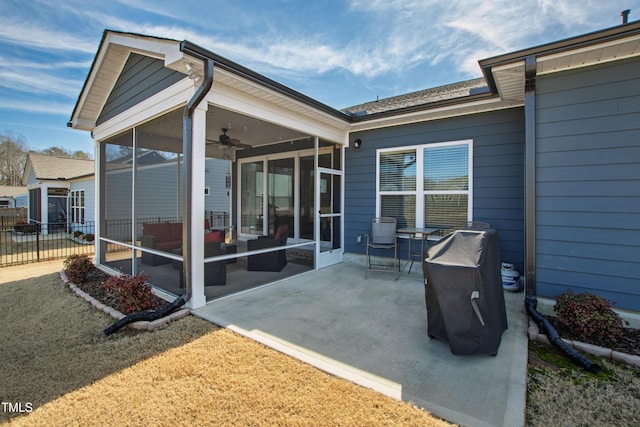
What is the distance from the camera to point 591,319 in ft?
8.77

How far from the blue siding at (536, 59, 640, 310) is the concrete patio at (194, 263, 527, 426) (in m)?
0.84

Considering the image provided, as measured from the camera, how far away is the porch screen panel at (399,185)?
212 inches

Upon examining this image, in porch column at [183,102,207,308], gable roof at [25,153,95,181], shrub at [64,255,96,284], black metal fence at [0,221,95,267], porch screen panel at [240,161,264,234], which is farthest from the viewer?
gable roof at [25,153,95,181]

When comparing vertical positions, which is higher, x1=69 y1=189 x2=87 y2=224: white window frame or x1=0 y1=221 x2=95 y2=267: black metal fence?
x1=69 y1=189 x2=87 y2=224: white window frame

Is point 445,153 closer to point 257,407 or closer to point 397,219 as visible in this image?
point 397,219

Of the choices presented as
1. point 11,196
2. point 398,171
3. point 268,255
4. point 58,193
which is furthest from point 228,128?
point 11,196

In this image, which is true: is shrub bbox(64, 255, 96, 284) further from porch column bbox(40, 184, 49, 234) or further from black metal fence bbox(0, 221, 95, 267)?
porch column bbox(40, 184, 49, 234)

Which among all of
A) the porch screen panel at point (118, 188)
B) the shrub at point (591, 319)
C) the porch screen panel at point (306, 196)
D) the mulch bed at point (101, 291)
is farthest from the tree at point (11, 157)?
the shrub at point (591, 319)

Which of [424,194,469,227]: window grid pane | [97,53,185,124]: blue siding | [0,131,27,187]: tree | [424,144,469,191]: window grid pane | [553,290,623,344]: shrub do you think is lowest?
[553,290,623,344]: shrub

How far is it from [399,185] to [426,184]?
0.51 meters

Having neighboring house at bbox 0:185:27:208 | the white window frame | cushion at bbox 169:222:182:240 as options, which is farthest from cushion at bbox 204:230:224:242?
neighboring house at bbox 0:185:27:208

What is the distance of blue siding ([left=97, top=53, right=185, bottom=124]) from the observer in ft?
13.4

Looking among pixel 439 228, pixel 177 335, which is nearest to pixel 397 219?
pixel 439 228

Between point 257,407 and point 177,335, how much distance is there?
147 centimetres
